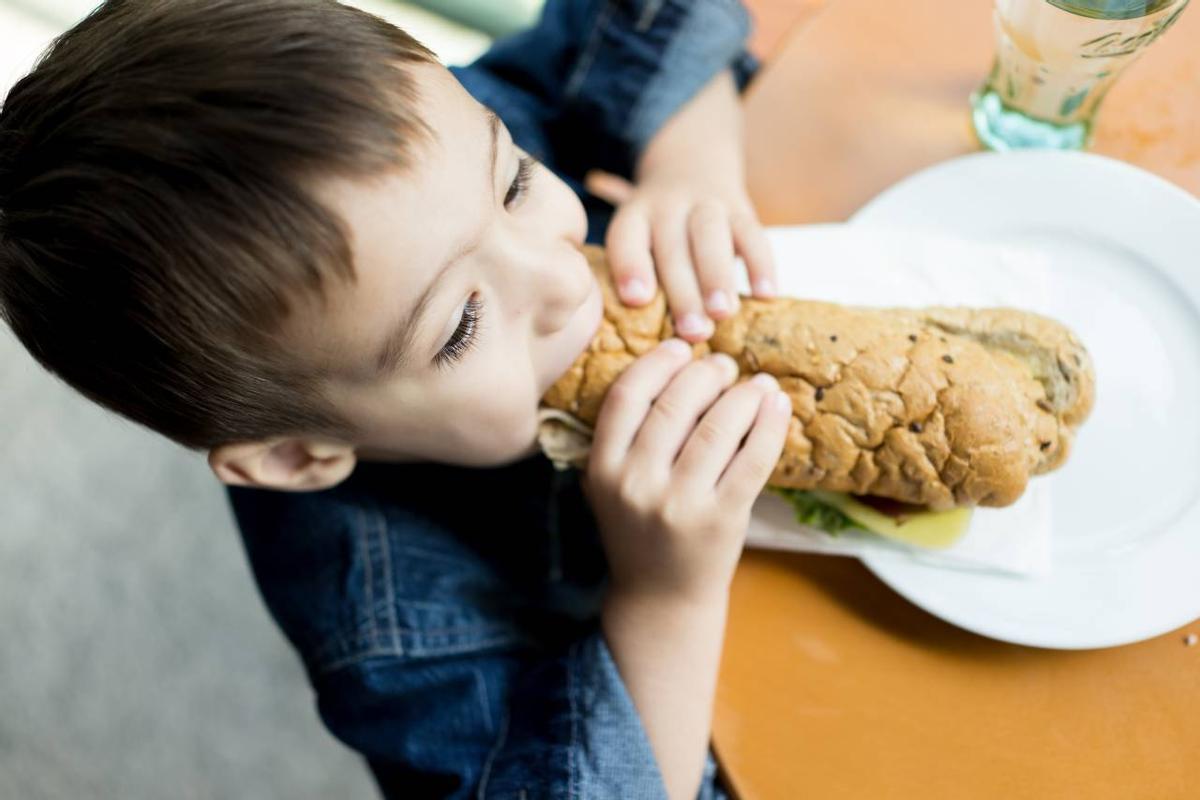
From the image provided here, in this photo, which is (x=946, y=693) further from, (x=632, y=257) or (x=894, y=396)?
(x=632, y=257)

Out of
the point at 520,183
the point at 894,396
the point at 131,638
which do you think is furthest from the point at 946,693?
the point at 131,638

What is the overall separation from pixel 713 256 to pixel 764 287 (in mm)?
72

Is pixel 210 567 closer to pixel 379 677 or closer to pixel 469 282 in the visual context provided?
pixel 379 677

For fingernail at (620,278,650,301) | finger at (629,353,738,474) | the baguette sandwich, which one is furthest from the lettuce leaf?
fingernail at (620,278,650,301)

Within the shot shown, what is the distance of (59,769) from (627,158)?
1.73 m

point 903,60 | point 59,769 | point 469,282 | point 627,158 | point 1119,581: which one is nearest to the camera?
point 469,282

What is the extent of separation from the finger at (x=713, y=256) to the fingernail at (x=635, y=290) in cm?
7

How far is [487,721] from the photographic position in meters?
1.06

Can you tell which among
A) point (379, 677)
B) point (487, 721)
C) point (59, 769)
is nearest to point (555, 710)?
point (487, 721)

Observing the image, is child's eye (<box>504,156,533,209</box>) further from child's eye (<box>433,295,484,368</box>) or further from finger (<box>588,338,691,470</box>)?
finger (<box>588,338,691,470</box>)

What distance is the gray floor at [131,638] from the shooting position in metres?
1.92

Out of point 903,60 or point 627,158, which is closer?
point 903,60

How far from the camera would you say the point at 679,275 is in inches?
40.4

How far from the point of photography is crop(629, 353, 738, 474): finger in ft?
3.07
